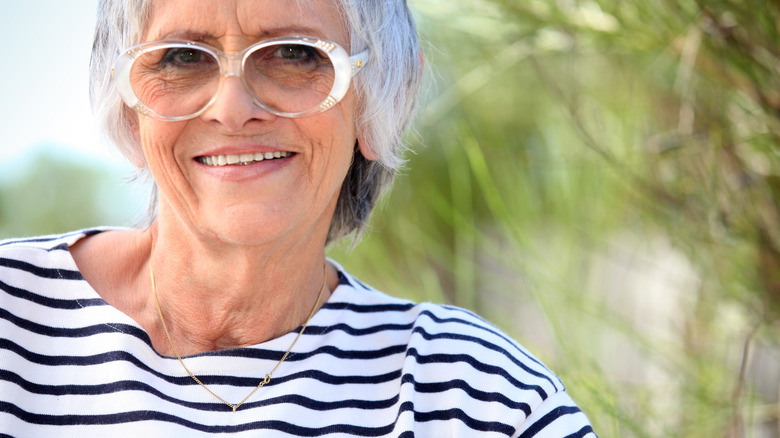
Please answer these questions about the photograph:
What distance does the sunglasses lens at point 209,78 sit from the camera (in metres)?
1.30

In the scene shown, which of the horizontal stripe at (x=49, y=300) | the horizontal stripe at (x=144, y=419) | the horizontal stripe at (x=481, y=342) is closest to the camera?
the horizontal stripe at (x=144, y=419)

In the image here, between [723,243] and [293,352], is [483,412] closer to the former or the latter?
[293,352]

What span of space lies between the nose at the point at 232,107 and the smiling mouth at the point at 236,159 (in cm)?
5

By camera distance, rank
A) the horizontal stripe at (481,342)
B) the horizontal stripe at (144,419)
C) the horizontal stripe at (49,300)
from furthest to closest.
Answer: the horizontal stripe at (481,342), the horizontal stripe at (49,300), the horizontal stripe at (144,419)

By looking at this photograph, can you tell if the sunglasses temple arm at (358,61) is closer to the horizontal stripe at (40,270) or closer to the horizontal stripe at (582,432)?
the horizontal stripe at (40,270)

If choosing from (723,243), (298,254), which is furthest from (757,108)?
(298,254)

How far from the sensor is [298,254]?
4.83 feet

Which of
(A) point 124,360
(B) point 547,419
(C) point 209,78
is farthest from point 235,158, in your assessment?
(B) point 547,419

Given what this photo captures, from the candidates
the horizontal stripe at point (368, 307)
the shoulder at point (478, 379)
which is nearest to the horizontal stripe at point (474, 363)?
the shoulder at point (478, 379)

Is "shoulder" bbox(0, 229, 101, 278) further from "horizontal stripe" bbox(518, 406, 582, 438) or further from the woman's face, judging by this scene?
"horizontal stripe" bbox(518, 406, 582, 438)

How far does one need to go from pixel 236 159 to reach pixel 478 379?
24.3 inches

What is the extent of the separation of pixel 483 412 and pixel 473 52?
1101 millimetres

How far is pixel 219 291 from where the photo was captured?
143 centimetres

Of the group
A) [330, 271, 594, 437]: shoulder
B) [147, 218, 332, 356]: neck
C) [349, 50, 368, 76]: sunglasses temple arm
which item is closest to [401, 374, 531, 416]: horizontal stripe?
[330, 271, 594, 437]: shoulder
